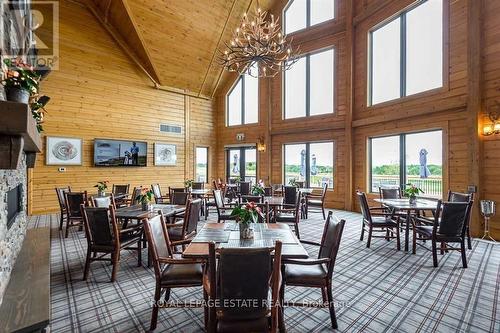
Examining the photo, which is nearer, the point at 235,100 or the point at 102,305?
the point at 102,305

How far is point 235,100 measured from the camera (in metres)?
10.9

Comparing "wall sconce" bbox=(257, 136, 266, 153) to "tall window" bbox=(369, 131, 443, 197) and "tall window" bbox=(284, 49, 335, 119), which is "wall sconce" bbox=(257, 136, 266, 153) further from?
"tall window" bbox=(369, 131, 443, 197)

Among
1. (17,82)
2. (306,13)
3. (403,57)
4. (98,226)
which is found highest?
(306,13)

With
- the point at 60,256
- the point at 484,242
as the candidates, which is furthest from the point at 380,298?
the point at 60,256

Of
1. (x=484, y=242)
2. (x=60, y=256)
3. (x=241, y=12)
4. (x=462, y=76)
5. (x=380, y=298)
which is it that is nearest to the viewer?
(x=380, y=298)

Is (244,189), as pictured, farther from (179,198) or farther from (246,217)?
(246,217)

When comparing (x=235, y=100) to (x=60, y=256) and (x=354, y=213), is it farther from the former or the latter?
(x=60, y=256)

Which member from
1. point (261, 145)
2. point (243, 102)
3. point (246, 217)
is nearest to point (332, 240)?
point (246, 217)

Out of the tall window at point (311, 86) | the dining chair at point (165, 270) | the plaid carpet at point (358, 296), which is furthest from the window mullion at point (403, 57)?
the dining chair at point (165, 270)

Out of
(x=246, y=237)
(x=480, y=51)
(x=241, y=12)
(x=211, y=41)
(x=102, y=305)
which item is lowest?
(x=102, y=305)

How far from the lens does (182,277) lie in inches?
90.5

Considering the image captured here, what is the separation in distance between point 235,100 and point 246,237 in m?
9.08

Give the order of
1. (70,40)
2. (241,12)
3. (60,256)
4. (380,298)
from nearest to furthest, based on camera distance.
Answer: (380,298) < (60,256) < (70,40) < (241,12)

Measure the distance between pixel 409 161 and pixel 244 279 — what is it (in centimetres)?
635
